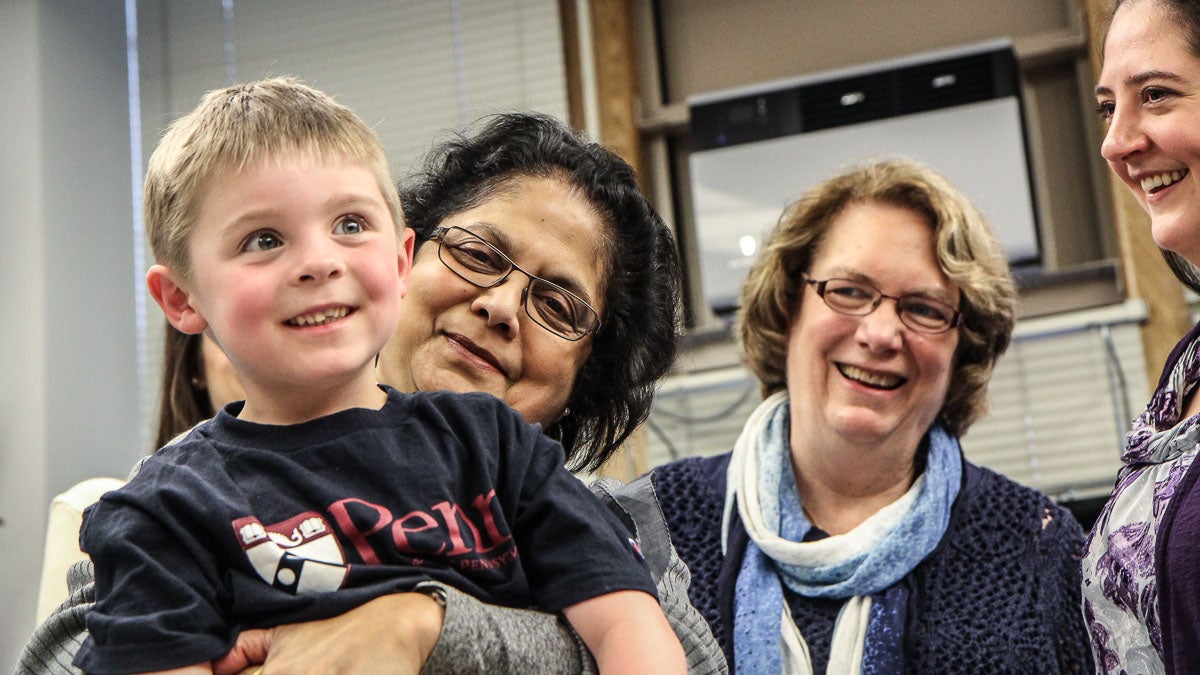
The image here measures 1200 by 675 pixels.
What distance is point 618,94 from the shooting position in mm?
4797

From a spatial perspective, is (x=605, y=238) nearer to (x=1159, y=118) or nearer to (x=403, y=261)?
(x=403, y=261)

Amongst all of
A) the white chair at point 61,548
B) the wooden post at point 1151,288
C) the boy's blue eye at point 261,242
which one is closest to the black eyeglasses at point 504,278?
the boy's blue eye at point 261,242

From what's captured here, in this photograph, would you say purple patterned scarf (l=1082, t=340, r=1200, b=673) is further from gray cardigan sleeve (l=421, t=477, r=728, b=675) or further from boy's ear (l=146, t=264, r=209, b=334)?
boy's ear (l=146, t=264, r=209, b=334)

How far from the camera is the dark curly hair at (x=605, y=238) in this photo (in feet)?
6.05

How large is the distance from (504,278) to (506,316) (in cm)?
7

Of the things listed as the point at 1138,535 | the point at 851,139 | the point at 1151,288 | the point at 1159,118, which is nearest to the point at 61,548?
the point at 1138,535

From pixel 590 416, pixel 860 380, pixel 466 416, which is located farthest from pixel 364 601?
pixel 860 380

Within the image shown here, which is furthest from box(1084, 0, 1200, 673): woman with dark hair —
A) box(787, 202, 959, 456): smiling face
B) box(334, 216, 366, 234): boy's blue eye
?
box(334, 216, 366, 234): boy's blue eye

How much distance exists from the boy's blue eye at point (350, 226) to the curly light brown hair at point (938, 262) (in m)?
1.43

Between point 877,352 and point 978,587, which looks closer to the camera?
point 978,587

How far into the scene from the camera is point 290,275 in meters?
1.09

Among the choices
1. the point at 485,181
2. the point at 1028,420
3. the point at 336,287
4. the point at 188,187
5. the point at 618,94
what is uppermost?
the point at 618,94

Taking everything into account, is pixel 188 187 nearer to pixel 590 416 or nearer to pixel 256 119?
pixel 256 119

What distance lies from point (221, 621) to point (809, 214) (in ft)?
5.53
